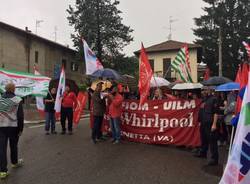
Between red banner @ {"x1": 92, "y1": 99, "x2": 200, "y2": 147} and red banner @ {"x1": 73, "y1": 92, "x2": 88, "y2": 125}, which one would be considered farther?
red banner @ {"x1": 73, "y1": 92, "x2": 88, "y2": 125}

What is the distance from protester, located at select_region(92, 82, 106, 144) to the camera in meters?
11.2

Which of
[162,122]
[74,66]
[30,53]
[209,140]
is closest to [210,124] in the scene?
[209,140]

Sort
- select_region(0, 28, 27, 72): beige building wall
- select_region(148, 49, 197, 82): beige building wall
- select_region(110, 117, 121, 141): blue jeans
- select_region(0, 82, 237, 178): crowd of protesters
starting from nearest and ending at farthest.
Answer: select_region(0, 82, 237, 178): crowd of protesters < select_region(110, 117, 121, 141): blue jeans < select_region(0, 28, 27, 72): beige building wall < select_region(148, 49, 197, 82): beige building wall

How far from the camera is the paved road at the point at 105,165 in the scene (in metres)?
6.98

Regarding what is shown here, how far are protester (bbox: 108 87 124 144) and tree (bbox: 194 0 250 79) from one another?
37784mm

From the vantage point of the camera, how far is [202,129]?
8812 mm

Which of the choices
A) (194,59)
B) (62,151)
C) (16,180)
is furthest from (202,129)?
(194,59)

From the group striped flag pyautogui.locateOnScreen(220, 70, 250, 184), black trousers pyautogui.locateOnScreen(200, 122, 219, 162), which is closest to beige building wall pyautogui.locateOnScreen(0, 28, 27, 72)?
black trousers pyautogui.locateOnScreen(200, 122, 219, 162)

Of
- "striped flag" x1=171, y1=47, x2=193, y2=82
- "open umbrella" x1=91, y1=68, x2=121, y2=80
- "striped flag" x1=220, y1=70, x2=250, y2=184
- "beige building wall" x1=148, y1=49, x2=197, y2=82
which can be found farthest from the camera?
"beige building wall" x1=148, y1=49, x2=197, y2=82

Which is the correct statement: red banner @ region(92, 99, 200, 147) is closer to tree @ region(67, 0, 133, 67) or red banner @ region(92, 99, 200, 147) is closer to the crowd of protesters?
the crowd of protesters

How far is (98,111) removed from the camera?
11.2 m

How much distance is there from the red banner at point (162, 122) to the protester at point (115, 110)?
1.63 ft

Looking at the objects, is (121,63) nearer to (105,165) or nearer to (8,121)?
(105,165)

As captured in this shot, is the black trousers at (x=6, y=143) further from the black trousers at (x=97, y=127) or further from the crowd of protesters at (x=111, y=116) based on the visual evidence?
the black trousers at (x=97, y=127)
